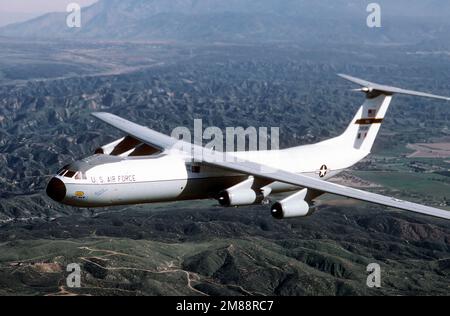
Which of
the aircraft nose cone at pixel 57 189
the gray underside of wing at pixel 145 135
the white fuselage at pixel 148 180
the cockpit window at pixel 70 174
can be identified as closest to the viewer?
the aircraft nose cone at pixel 57 189

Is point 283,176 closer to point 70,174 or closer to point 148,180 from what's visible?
point 148,180

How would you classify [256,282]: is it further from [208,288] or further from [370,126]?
[370,126]

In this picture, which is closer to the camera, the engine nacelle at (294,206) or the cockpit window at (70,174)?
the cockpit window at (70,174)

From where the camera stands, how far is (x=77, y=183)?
54219 millimetres

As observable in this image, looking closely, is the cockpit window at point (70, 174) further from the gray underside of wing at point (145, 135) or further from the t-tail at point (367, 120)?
the t-tail at point (367, 120)

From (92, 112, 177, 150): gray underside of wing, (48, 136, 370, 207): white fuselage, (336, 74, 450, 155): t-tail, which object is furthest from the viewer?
(336, 74, 450, 155): t-tail

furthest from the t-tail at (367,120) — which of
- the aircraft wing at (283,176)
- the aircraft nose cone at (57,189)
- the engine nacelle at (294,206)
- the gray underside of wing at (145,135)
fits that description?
the aircraft nose cone at (57,189)

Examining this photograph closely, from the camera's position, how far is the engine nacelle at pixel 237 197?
2242 inches

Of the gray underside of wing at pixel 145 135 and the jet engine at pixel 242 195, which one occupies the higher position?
the gray underside of wing at pixel 145 135

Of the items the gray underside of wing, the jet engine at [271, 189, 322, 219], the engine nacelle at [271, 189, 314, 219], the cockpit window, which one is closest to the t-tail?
the jet engine at [271, 189, 322, 219]

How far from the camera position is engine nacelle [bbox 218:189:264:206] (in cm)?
5694

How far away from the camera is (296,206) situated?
55312 millimetres

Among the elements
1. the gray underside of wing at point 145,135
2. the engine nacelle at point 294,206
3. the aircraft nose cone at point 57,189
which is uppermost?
the gray underside of wing at point 145,135

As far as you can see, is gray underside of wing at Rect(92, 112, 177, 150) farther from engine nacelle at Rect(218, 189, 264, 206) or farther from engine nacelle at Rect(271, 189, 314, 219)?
engine nacelle at Rect(271, 189, 314, 219)
